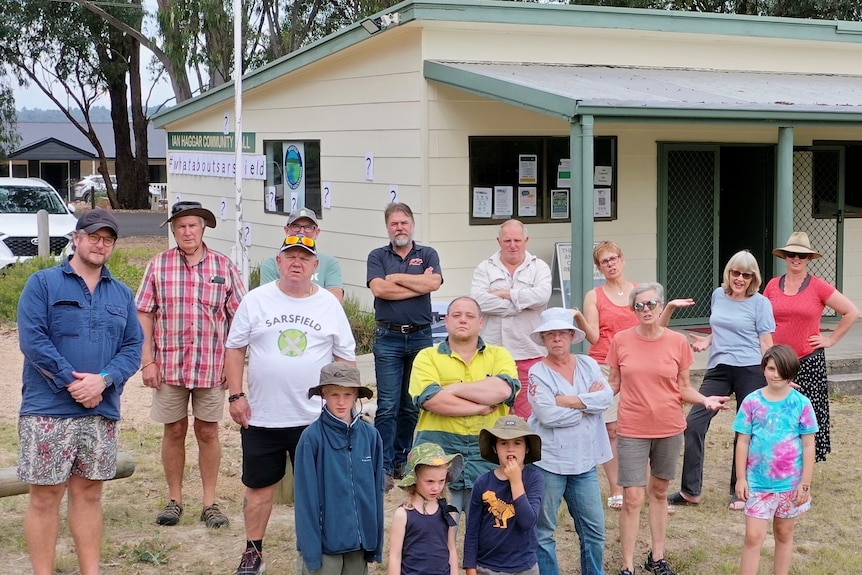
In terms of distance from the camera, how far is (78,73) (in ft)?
143

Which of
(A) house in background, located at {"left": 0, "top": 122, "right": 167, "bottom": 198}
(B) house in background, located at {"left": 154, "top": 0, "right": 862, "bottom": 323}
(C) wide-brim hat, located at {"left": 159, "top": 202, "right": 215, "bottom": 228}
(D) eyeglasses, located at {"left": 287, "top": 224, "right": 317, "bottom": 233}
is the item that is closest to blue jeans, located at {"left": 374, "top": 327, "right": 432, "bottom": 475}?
(D) eyeglasses, located at {"left": 287, "top": 224, "right": 317, "bottom": 233}

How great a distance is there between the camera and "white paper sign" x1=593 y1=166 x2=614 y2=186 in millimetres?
12312

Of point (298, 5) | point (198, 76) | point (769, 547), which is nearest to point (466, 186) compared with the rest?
point (769, 547)

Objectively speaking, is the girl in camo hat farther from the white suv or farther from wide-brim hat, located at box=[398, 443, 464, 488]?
the white suv

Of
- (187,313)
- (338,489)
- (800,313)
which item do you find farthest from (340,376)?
(800,313)

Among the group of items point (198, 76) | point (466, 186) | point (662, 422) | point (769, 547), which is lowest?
point (769, 547)

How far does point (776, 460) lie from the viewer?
17.8 feet

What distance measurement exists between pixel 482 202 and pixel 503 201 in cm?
25

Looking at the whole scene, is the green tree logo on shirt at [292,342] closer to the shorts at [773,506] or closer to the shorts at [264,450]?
the shorts at [264,450]

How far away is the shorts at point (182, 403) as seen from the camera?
6.26 meters

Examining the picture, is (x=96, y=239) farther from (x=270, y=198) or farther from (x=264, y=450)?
(x=270, y=198)

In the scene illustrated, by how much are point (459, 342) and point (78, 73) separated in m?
41.4

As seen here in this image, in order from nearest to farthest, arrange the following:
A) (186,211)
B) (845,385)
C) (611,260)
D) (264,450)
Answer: (264,450) < (186,211) < (611,260) < (845,385)

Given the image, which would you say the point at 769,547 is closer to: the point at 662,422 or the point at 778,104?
the point at 662,422
